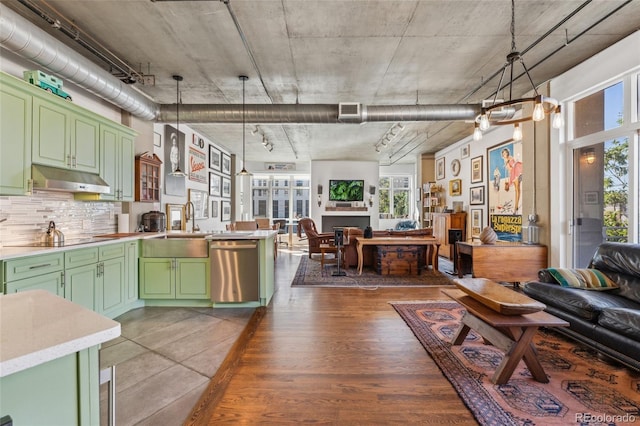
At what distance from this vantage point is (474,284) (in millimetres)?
2752

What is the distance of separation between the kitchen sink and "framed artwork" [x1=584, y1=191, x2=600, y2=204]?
17.9 feet

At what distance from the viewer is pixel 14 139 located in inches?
102

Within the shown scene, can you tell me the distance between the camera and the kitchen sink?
3.83 m

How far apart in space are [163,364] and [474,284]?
2.88 m

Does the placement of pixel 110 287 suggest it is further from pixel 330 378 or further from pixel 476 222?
pixel 476 222

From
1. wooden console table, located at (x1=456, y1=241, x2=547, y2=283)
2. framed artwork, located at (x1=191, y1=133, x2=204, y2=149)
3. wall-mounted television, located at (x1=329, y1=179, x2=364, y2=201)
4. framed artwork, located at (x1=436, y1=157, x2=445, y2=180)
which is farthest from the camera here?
wall-mounted television, located at (x1=329, y1=179, x2=364, y2=201)

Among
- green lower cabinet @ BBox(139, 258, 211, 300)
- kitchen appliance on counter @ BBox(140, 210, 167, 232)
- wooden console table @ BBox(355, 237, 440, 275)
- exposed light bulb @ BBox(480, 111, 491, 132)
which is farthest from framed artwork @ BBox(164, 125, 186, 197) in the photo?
exposed light bulb @ BBox(480, 111, 491, 132)

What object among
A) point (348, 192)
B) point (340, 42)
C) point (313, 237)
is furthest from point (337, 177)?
point (340, 42)

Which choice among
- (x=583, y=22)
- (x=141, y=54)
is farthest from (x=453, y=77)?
(x=141, y=54)

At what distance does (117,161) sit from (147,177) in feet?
2.77

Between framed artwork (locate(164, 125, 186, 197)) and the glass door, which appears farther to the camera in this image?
framed artwork (locate(164, 125, 186, 197))

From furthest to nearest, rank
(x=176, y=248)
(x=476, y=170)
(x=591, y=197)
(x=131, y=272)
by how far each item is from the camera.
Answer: (x=476, y=170) → (x=591, y=197) → (x=176, y=248) → (x=131, y=272)

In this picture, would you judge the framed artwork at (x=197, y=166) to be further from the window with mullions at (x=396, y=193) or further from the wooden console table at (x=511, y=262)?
the window with mullions at (x=396, y=193)

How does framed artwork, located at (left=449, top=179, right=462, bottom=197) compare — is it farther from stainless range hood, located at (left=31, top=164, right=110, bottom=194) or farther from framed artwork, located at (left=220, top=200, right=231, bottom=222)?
stainless range hood, located at (left=31, top=164, right=110, bottom=194)
